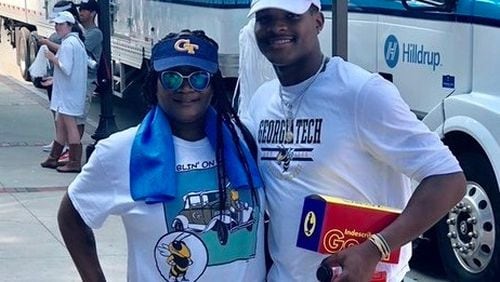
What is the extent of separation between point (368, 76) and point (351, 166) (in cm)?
25

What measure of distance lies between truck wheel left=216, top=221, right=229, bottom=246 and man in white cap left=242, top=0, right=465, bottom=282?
13 centimetres

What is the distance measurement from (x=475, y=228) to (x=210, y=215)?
12.2 ft

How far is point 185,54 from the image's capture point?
2943mm

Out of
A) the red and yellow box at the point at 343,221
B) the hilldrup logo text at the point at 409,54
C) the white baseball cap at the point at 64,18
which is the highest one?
the red and yellow box at the point at 343,221

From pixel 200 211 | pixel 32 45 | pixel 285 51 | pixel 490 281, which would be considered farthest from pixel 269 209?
pixel 32 45

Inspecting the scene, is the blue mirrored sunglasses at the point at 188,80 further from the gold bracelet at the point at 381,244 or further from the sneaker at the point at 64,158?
the sneaker at the point at 64,158

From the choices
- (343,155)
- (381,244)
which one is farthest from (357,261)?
(343,155)

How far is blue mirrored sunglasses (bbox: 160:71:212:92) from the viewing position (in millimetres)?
2922

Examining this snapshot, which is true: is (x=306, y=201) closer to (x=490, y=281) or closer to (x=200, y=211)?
(x=200, y=211)

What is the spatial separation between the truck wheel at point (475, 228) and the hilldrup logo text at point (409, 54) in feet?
2.29

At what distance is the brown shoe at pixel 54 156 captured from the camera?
10367 millimetres

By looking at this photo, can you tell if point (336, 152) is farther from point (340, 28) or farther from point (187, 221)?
point (340, 28)

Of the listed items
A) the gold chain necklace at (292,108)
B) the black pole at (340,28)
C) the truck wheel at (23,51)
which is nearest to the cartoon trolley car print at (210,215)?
the gold chain necklace at (292,108)

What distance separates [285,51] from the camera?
9.36ft
